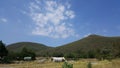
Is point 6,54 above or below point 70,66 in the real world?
above

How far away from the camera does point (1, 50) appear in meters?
129

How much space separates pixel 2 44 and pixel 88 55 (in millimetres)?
51725

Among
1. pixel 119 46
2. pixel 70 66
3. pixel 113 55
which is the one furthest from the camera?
pixel 113 55

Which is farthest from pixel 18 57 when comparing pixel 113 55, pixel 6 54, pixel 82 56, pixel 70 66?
pixel 70 66

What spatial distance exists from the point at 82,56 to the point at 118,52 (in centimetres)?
7761

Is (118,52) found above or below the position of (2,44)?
below

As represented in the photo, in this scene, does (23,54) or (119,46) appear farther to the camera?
(23,54)

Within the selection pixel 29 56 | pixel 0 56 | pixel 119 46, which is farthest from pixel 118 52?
pixel 29 56

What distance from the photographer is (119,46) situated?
75938 millimetres

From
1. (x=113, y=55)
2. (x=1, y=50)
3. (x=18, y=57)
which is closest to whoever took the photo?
(x=113, y=55)

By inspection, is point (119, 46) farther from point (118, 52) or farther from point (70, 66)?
point (70, 66)

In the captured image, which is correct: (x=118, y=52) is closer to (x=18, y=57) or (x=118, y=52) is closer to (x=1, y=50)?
(x=1, y=50)

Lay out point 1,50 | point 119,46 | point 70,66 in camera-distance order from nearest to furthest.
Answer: point 70,66, point 119,46, point 1,50

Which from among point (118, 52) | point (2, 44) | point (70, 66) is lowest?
point (70, 66)
